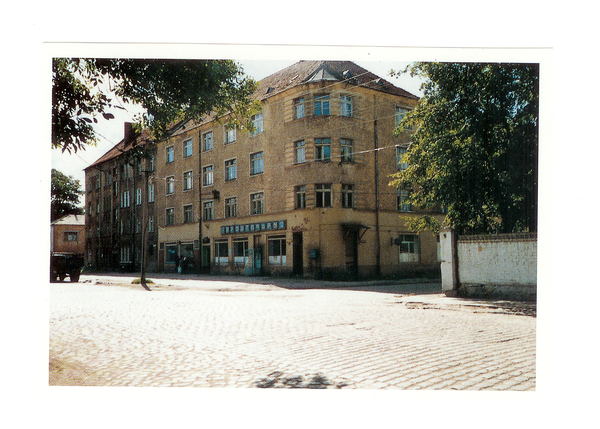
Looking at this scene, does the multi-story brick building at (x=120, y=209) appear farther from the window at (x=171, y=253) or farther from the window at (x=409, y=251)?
the window at (x=409, y=251)

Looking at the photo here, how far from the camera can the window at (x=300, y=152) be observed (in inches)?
458

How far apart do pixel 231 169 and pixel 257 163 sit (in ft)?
2.52

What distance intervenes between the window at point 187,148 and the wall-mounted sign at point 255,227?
2257mm

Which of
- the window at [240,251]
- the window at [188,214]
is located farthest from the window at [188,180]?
the window at [240,251]

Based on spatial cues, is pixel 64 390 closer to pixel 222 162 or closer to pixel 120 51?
pixel 120 51

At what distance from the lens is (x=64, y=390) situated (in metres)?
5.50

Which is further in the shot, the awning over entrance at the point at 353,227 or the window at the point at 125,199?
the awning over entrance at the point at 353,227

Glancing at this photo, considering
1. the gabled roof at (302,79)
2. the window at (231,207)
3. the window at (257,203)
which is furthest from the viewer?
the window at (257,203)

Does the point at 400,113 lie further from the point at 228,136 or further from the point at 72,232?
the point at 72,232

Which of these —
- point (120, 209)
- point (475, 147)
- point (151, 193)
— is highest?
point (475, 147)

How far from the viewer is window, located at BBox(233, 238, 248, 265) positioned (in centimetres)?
1180

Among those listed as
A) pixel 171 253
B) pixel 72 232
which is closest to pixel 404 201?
pixel 171 253

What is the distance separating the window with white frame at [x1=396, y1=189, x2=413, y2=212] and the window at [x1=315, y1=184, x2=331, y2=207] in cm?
194

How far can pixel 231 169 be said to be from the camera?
10234 millimetres
